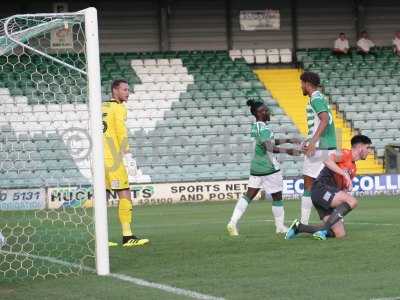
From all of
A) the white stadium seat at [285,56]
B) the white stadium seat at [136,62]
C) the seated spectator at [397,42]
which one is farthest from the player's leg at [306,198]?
the seated spectator at [397,42]

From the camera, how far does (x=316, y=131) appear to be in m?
11.6

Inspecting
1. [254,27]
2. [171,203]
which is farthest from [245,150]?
[254,27]

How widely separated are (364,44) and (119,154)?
70.9ft

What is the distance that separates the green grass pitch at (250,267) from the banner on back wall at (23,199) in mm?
9040

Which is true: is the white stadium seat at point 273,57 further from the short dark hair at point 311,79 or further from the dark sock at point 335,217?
the dark sock at point 335,217

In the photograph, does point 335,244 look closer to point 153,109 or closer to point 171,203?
point 171,203

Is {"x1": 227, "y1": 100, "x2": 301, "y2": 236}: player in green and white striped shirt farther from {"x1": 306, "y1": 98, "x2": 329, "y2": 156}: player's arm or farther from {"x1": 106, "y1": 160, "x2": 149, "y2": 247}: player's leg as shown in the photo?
{"x1": 106, "y1": 160, "x2": 149, "y2": 247}: player's leg

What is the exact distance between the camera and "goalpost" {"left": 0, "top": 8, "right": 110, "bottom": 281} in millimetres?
9219

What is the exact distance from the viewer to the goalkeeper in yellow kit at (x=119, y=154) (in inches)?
455

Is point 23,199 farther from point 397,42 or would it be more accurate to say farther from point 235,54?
point 397,42

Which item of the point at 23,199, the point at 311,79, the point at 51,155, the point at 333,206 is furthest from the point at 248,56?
the point at 333,206

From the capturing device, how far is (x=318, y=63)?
3162 cm

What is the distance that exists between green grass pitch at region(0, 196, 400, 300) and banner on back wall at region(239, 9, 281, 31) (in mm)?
18963

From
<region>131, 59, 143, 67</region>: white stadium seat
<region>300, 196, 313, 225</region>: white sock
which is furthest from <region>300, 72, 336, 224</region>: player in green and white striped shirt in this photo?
<region>131, 59, 143, 67</region>: white stadium seat
